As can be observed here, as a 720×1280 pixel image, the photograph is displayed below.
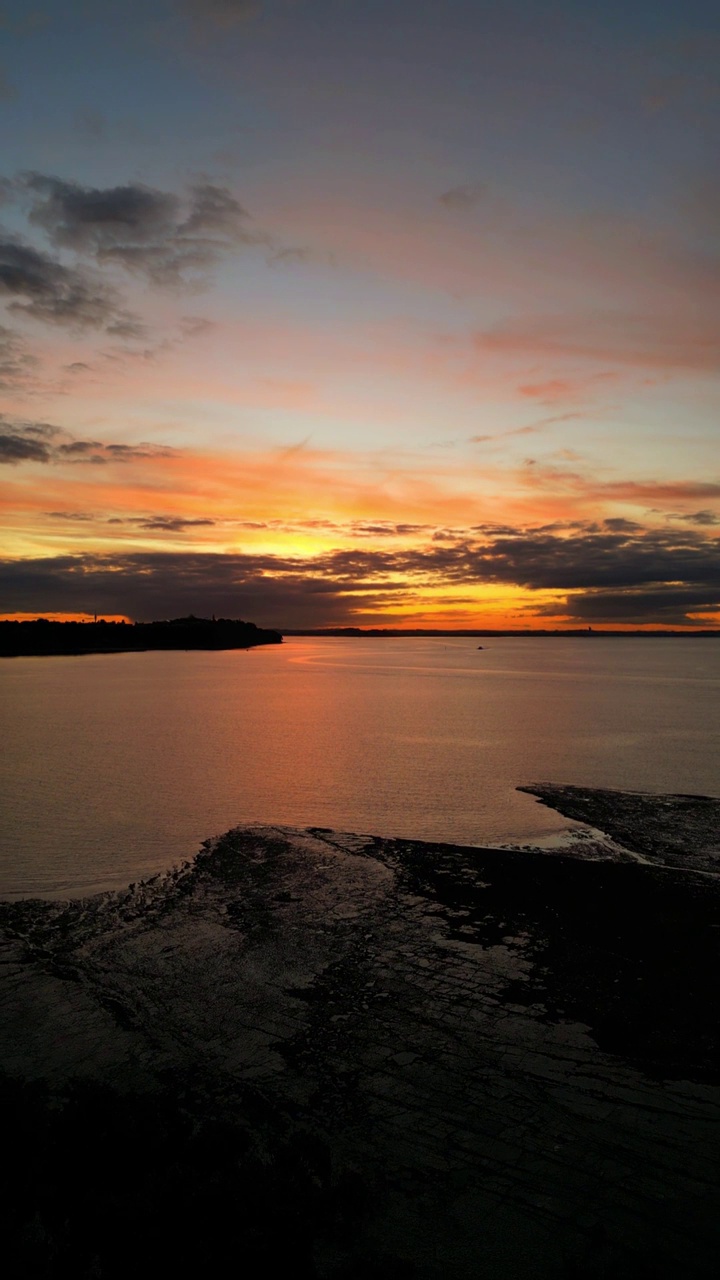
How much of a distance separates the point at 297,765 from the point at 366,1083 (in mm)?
22949

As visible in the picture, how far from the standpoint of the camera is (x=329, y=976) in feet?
33.0

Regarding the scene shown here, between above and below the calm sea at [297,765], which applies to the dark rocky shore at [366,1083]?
above

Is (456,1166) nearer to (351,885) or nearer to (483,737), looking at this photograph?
(351,885)

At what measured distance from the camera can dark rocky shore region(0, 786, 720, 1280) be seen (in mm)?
5602

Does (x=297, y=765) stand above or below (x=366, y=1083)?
below

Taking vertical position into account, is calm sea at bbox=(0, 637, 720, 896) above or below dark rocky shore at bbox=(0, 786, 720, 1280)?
below

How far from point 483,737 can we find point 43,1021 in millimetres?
30901

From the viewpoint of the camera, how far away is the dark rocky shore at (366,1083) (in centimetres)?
560

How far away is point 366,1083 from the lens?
7.58 metres

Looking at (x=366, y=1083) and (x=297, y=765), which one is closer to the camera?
(x=366, y=1083)

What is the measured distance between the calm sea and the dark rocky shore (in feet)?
15.7

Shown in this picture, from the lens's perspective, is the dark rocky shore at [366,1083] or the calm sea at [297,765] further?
the calm sea at [297,765]

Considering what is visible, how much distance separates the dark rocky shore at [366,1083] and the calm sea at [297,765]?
189 inches

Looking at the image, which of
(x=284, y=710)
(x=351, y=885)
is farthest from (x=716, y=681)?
(x=351, y=885)
